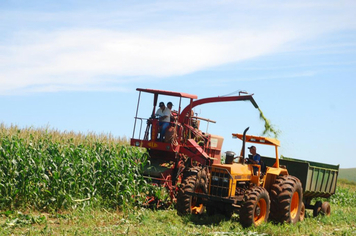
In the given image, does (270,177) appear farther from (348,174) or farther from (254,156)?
(348,174)

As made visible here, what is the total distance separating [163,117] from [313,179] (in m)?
5.39

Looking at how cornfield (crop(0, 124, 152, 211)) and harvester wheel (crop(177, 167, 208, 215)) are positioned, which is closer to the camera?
cornfield (crop(0, 124, 152, 211))

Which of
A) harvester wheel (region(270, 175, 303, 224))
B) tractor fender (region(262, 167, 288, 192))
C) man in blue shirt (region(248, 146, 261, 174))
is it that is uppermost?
man in blue shirt (region(248, 146, 261, 174))

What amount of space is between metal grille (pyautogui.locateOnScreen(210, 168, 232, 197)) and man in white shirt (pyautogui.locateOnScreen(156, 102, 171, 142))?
3.43m

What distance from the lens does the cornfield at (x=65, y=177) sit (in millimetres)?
12578

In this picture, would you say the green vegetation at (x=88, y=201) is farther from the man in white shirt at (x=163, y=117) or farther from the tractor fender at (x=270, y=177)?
the tractor fender at (x=270, y=177)

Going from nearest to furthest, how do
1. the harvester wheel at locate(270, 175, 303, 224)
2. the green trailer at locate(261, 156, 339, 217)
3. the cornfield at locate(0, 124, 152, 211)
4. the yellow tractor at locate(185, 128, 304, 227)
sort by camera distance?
the yellow tractor at locate(185, 128, 304, 227) → the harvester wheel at locate(270, 175, 303, 224) → the cornfield at locate(0, 124, 152, 211) → the green trailer at locate(261, 156, 339, 217)

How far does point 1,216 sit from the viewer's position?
38.6 feet

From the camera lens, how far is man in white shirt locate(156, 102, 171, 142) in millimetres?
15180

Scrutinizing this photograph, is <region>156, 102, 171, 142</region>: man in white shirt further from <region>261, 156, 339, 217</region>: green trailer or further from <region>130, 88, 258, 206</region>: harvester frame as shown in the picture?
<region>261, 156, 339, 217</region>: green trailer

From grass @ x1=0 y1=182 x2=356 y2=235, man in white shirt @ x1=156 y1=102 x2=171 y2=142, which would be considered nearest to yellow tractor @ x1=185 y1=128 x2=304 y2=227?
grass @ x1=0 y1=182 x2=356 y2=235

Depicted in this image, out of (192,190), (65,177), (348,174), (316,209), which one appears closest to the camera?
(192,190)

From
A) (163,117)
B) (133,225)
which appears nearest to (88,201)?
(133,225)

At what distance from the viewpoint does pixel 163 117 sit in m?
15.3
